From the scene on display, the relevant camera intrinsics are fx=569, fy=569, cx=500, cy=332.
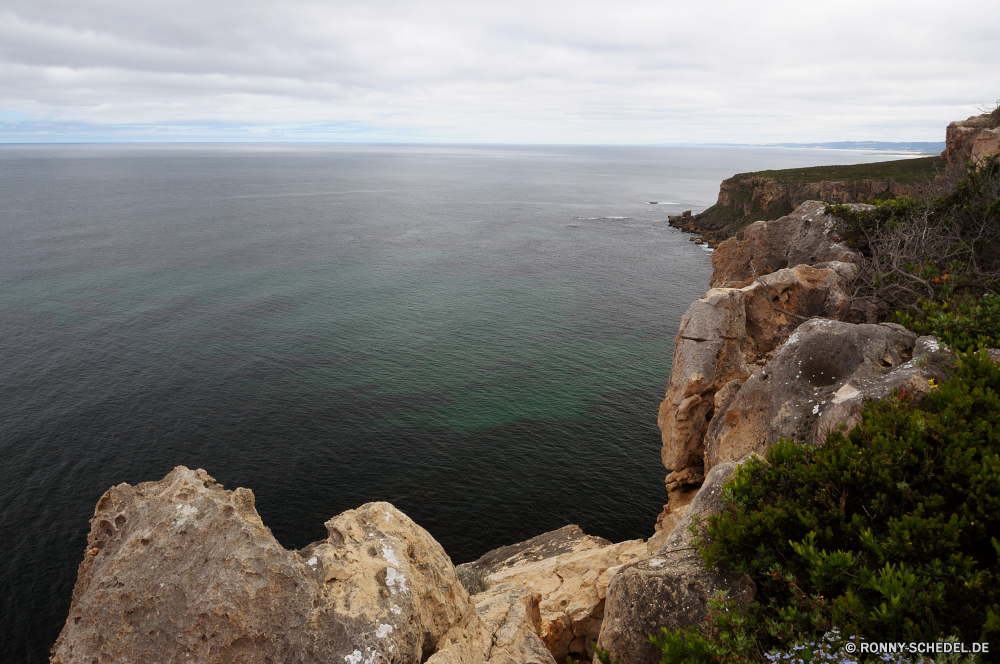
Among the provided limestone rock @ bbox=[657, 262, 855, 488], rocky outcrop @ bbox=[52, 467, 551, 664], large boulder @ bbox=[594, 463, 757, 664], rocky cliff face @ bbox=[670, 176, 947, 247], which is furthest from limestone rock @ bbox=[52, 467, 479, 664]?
rocky cliff face @ bbox=[670, 176, 947, 247]

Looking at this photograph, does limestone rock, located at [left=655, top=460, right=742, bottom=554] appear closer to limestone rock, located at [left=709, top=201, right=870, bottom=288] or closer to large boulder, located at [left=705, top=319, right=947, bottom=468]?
large boulder, located at [left=705, top=319, right=947, bottom=468]

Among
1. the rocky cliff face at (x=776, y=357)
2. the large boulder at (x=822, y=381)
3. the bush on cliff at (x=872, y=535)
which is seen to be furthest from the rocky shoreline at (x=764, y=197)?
the bush on cliff at (x=872, y=535)

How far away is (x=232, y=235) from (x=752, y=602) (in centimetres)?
14665

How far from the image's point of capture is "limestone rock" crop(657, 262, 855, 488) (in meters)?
24.6

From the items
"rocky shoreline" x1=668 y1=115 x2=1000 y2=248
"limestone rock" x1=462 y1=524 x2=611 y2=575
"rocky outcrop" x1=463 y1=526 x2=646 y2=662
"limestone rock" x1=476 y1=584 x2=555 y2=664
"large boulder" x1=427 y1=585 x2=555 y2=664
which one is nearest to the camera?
"large boulder" x1=427 y1=585 x2=555 y2=664

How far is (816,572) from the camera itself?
9.23 metres

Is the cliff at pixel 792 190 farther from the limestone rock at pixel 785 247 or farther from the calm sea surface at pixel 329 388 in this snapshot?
the limestone rock at pixel 785 247

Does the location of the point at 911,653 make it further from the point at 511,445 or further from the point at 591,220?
the point at 591,220

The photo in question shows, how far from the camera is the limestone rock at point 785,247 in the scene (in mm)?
28328

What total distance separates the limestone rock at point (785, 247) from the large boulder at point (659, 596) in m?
21.3

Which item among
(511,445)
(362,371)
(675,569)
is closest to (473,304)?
(362,371)

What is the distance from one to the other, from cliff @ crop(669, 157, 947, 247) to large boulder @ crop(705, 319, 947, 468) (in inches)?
4593

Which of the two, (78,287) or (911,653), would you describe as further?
(78,287)

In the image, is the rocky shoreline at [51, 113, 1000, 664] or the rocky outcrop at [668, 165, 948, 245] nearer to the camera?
the rocky shoreline at [51, 113, 1000, 664]
